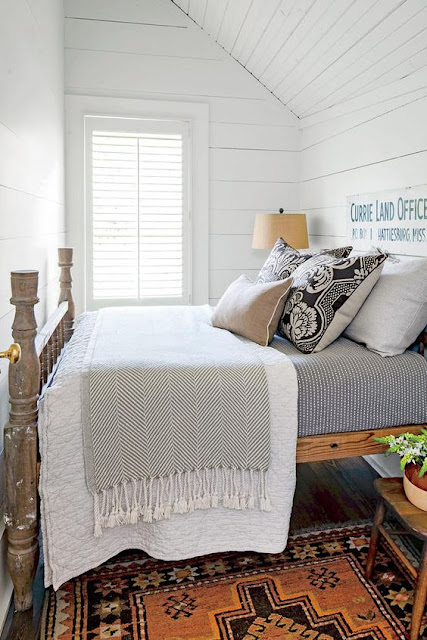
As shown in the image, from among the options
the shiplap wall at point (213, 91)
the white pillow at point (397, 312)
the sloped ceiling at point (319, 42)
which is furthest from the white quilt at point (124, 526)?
the shiplap wall at point (213, 91)

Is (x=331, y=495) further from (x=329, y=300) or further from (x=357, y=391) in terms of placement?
(x=329, y=300)

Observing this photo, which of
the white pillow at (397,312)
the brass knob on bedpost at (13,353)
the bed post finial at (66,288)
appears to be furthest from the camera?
the bed post finial at (66,288)

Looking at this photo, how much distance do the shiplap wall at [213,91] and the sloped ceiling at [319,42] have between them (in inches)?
5.3

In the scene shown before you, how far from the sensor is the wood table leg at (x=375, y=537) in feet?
5.88

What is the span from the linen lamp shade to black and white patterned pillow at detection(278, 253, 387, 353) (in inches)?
52.0

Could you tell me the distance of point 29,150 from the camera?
2273 mm

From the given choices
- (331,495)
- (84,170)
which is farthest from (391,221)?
(84,170)

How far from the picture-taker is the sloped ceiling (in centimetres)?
230

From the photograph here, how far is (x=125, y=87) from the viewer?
143 inches

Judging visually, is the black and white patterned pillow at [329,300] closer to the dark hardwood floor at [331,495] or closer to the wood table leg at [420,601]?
the dark hardwood floor at [331,495]

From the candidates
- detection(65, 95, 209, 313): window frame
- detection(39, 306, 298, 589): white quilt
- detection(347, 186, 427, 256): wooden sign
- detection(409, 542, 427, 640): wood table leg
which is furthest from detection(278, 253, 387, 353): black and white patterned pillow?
detection(65, 95, 209, 313): window frame

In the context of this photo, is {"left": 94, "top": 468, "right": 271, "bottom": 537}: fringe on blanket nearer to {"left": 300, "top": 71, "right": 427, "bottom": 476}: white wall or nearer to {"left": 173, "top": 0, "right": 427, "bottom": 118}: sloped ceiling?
{"left": 300, "top": 71, "right": 427, "bottom": 476}: white wall

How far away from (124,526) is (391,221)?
6.13ft

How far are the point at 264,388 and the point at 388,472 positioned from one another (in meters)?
1.17
